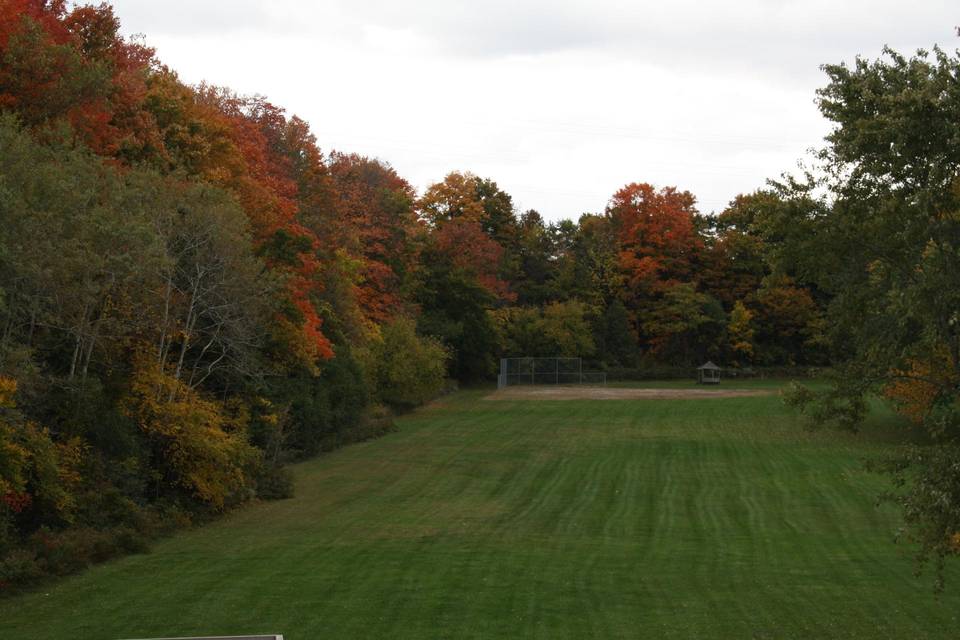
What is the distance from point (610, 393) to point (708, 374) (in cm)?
1606

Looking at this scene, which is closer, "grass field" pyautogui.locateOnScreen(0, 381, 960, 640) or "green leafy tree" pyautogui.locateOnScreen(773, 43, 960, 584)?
"green leafy tree" pyautogui.locateOnScreen(773, 43, 960, 584)

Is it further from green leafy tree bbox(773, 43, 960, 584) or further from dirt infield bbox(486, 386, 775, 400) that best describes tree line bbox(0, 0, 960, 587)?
dirt infield bbox(486, 386, 775, 400)

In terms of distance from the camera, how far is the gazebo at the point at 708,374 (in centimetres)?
8788

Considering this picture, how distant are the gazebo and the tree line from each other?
108 ft

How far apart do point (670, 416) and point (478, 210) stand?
40.0 metres

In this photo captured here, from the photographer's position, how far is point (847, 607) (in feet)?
62.8

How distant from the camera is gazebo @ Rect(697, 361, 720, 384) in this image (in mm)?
87875

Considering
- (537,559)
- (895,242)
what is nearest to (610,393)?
(537,559)

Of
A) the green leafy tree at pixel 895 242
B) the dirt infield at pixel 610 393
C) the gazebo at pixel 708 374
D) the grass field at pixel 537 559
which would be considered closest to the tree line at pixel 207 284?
the green leafy tree at pixel 895 242

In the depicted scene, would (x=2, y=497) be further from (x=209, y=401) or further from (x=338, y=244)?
(x=338, y=244)

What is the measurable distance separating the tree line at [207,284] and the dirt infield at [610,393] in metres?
12.3

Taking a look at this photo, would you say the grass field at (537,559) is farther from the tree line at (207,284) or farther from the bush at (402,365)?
the bush at (402,365)

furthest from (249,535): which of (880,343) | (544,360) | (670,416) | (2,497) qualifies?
(544,360)

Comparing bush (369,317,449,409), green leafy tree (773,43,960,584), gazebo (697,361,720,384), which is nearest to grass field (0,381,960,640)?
green leafy tree (773,43,960,584)
